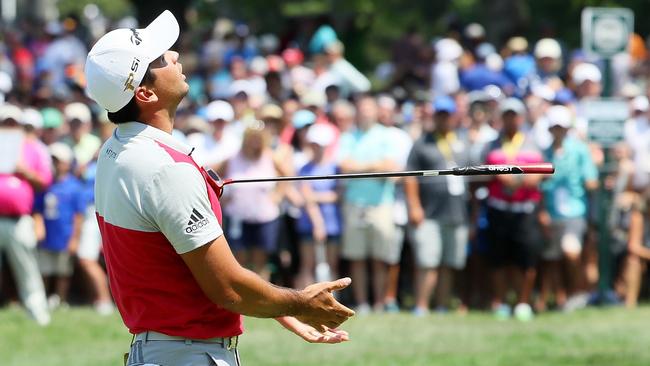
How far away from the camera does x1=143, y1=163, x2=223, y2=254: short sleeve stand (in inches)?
190

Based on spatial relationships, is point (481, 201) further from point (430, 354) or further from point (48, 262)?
point (48, 262)

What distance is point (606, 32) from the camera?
15.2m

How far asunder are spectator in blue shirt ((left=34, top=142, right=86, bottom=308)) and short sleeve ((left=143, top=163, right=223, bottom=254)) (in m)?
9.85

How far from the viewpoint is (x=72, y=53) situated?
2061 cm

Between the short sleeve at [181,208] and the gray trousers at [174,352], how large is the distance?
0.41 meters

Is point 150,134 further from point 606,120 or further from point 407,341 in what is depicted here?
point 606,120

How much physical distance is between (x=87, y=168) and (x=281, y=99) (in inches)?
124

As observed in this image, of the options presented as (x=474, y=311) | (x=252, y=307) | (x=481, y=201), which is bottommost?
(x=474, y=311)

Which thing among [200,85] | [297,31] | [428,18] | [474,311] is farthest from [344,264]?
[428,18]

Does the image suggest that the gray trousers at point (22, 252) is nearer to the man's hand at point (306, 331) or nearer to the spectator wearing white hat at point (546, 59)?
the spectator wearing white hat at point (546, 59)

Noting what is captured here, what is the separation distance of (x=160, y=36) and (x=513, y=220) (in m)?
9.31

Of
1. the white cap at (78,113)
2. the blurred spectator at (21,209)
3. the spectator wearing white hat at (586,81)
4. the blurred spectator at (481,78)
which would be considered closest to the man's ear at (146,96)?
the blurred spectator at (21,209)

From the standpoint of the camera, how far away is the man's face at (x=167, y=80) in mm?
5113

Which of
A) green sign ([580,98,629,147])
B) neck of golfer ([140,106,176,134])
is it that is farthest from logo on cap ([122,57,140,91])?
green sign ([580,98,629,147])
